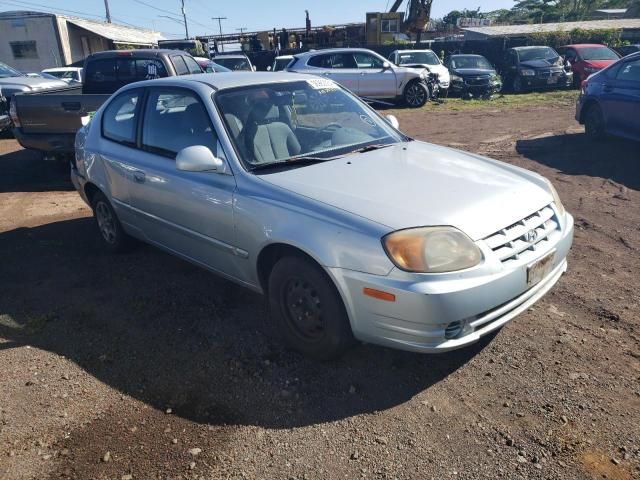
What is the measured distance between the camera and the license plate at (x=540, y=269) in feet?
9.47

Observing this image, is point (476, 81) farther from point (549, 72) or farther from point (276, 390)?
point (276, 390)

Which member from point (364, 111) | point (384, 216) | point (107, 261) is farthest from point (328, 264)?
point (107, 261)

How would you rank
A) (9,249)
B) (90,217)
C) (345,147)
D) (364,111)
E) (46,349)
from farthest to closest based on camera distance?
1. (90,217)
2. (9,249)
3. (364,111)
4. (345,147)
5. (46,349)

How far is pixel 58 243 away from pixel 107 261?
0.93m

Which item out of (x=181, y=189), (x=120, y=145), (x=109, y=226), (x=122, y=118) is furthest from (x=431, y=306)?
(x=109, y=226)

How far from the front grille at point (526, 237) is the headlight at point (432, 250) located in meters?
0.16

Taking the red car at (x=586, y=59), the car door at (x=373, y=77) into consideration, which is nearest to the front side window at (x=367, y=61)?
the car door at (x=373, y=77)

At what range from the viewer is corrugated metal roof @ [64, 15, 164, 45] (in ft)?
113

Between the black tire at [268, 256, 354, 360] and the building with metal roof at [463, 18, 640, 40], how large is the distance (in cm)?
2782

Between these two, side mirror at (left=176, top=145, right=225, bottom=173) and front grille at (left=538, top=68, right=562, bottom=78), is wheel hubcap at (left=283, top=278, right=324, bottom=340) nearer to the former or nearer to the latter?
side mirror at (left=176, top=145, right=225, bottom=173)

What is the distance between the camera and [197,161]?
3.30 m

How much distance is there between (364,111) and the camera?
432 centimetres

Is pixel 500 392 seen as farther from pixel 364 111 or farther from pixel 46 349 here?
pixel 46 349

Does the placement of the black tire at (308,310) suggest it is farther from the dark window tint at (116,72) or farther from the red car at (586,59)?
the red car at (586,59)
